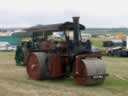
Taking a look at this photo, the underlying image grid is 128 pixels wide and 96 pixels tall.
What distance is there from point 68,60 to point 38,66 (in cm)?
121

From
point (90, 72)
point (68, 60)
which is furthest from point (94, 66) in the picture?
point (68, 60)

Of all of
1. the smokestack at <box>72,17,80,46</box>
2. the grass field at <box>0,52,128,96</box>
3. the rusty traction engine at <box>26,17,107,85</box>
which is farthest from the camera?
the smokestack at <box>72,17,80,46</box>

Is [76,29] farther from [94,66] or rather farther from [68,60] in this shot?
[94,66]

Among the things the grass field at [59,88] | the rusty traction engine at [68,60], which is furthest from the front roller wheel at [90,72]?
the grass field at [59,88]

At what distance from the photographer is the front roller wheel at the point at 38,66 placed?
41.5 feet

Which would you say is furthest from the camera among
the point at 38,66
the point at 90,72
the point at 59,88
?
the point at 38,66

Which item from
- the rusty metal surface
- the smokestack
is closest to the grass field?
the rusty metal surface

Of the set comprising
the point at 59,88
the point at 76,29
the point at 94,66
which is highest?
the point at 76,29

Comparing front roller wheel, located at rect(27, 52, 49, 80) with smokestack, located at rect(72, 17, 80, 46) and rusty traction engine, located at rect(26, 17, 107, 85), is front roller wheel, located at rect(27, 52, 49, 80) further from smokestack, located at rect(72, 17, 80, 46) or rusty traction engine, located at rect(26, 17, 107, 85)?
smokestack, located at rect(72, 17, 80, 46)

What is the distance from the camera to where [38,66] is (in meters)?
12.8

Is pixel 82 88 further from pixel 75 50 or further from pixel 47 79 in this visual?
pixel 47 79

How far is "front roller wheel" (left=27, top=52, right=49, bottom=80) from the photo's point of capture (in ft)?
41.5

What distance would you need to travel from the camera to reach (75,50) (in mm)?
11820

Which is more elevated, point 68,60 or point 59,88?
point 68,60
